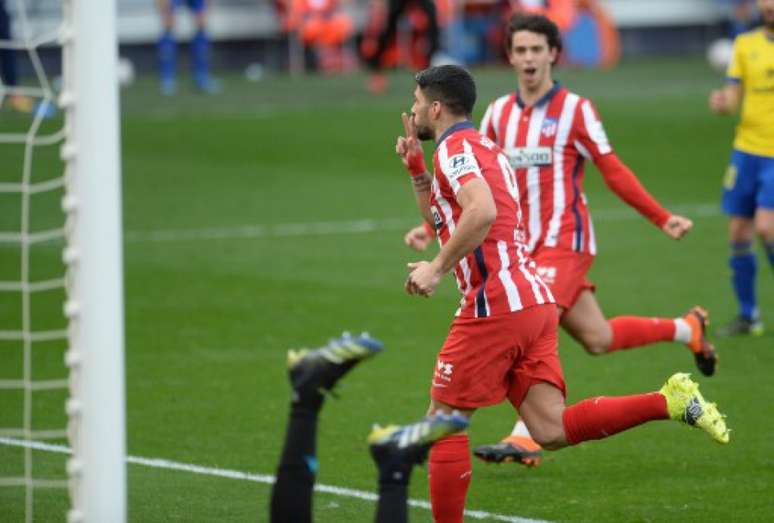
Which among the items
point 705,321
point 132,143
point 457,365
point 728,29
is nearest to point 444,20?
point 728,29

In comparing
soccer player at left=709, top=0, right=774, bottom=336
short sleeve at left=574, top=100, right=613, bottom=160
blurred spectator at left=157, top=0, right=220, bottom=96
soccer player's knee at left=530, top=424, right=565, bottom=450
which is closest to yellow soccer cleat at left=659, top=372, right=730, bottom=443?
soccer player's knee at left=530, top=424, right=565, bottom=450

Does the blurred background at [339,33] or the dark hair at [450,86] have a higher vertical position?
the blurred background at [339,33]

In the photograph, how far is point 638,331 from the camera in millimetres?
9211

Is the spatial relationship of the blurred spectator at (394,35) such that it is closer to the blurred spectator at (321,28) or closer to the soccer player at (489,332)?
the blurred spectator at (321,28)

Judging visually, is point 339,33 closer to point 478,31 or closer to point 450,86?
point 478,31

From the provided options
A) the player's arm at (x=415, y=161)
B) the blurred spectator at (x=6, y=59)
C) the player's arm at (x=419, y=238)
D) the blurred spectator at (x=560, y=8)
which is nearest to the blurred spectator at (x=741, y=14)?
the blurred spectator at (x=560, y=8)

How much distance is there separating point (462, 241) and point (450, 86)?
72cm

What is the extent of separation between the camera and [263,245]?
50.7 feet

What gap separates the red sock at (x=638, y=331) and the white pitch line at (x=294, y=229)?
7029mm

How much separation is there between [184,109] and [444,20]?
744 cm

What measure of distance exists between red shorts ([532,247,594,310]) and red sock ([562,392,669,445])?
1.66 metres

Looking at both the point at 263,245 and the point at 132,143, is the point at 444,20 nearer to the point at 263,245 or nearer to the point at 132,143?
the point at 132,143

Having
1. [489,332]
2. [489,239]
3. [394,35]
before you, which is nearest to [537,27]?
[489,239]

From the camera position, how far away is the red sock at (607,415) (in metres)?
6.70
